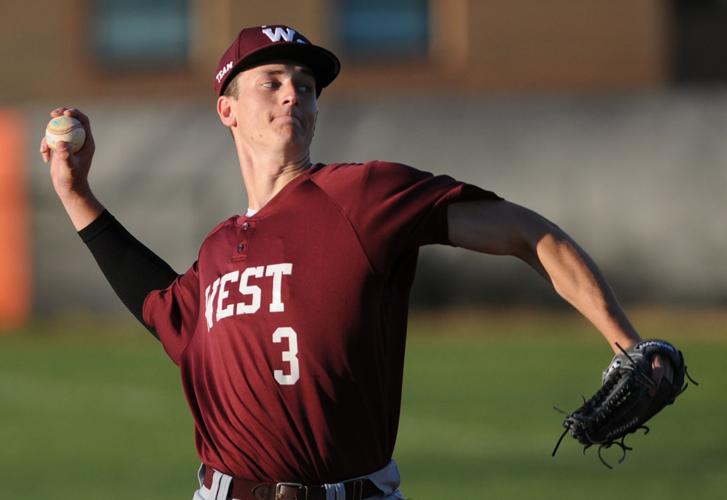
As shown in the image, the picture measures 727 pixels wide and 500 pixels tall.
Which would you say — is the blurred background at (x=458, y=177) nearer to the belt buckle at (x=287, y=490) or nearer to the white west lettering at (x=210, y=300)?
the white west lettering at (x=210, y=300)

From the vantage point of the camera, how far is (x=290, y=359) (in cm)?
428

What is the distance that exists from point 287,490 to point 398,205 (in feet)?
2.85

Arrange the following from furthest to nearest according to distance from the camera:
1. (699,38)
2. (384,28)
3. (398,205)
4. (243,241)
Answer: (699,38) → (384,28) → (243,241) → (398,205)

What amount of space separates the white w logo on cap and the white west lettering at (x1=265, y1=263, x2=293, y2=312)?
0.68 metres

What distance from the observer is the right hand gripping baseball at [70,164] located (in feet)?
16.6

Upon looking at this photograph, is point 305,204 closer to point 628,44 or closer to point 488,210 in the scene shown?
point 488,210

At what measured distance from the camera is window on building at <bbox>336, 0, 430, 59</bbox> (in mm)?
28266

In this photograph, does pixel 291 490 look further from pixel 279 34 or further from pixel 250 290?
pixel 279 34

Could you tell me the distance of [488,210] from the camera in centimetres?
417

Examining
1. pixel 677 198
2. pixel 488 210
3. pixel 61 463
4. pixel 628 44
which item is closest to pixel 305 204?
pixel 488 210

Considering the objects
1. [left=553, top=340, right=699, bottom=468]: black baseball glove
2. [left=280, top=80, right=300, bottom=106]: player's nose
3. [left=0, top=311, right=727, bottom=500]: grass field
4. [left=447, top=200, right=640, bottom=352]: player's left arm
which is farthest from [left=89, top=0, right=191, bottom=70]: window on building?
[left=553, top=340, right=699, bottom=468]: black baseball glove

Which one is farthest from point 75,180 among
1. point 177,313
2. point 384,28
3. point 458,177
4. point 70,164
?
point 384,28

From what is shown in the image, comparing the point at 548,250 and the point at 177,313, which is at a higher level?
the point at 548,250

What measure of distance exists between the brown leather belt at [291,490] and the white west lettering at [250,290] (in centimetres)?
49
